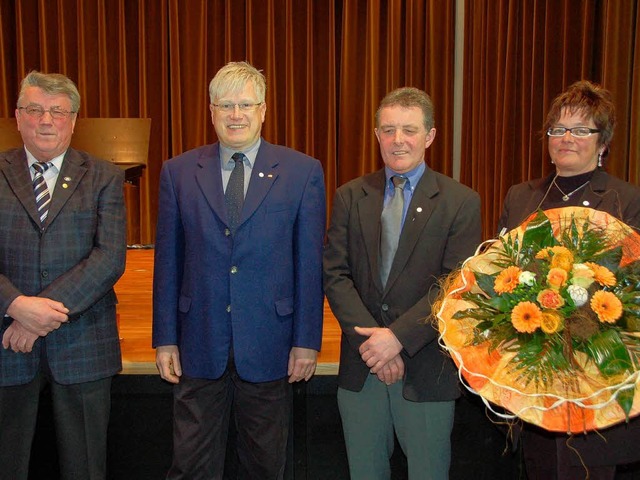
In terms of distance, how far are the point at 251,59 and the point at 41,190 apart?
481cm

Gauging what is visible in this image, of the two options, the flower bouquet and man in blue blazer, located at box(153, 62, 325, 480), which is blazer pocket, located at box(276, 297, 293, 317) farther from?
the flower bouquet

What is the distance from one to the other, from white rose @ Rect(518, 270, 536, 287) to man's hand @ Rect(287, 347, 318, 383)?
2.81ft

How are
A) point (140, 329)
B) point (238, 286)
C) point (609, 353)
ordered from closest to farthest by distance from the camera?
point (609, 353)
point (238, 286)
point (140, 329)

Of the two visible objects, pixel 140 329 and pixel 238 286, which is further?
pixel 140 329

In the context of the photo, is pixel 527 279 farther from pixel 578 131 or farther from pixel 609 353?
pixel 578 131

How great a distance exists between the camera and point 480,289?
1613 millimetres

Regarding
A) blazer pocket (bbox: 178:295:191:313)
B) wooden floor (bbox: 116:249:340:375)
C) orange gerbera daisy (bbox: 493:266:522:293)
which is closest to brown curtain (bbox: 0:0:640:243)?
wooden floor (bbox: 116:249:340:375)

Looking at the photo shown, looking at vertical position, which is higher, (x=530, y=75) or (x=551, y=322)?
(x=530, y=75)

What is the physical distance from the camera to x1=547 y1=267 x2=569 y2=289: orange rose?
148cm

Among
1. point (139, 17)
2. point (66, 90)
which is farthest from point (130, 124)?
point (66, 90)

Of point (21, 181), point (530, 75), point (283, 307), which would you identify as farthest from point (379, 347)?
point (530, 75)

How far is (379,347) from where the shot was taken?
Result: 6.63 feet

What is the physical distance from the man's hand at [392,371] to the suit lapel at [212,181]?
65 centimetres

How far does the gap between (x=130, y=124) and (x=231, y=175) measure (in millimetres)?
2999
